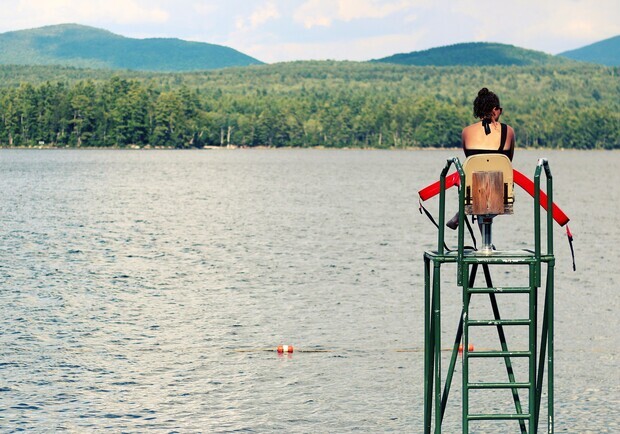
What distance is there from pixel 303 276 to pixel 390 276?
119 inches

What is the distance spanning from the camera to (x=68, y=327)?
2722 cm

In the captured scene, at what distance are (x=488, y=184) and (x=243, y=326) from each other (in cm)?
1515

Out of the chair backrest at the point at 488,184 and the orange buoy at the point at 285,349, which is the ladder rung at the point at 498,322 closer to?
the chair backrest at the point at 488,184

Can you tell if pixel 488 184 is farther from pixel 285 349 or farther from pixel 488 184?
pixel 285 349

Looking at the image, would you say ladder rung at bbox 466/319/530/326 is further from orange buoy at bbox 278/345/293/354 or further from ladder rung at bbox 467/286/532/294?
orange buoy at bbox 278/345/293/354

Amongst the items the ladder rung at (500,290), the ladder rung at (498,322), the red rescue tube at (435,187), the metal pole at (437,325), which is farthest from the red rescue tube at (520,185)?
the ladder rung at (498,322)

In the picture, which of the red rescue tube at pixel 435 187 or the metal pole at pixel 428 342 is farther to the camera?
the metal pole at pixel 428 342

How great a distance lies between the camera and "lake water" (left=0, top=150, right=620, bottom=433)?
741 inches

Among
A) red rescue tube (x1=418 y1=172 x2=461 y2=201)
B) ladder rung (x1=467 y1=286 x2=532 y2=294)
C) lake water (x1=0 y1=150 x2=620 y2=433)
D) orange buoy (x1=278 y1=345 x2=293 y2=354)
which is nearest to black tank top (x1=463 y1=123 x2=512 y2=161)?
red rescue tube (x1=418 y1=172 x2=461 y2=201)

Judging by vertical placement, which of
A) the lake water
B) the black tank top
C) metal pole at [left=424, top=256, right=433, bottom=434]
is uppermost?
the black tank top

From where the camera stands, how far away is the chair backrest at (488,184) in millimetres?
13219

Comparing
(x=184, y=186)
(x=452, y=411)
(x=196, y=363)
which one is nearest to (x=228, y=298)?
(x=196, y=363)

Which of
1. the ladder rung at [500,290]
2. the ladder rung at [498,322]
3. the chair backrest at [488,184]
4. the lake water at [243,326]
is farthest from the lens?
the lake water at [243,326]

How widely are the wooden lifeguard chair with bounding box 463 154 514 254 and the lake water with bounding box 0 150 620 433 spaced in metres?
5.62
